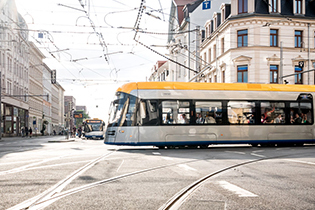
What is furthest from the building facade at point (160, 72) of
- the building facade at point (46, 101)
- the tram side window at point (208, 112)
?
the tram side window at point (208, 112)

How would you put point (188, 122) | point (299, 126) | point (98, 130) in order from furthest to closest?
point (98, 130)
point (299, 126)
point (188, 122)

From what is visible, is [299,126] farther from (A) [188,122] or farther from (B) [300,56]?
(B) [300,56]

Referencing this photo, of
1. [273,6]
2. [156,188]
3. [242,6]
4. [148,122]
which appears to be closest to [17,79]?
[242,6]

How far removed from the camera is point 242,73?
121ft

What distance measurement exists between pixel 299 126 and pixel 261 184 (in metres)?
15.3

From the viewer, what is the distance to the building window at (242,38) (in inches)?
1428

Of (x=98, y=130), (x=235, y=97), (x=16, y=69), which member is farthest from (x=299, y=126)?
(x=16, y=69)

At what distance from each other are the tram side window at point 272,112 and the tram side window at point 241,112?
545mm

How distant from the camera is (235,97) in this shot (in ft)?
68.9

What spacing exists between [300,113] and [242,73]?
50.1 ft

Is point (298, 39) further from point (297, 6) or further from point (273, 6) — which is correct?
point (273, 6)

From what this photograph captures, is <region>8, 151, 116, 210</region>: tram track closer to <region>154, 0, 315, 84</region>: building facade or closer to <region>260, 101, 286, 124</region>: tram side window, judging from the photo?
<region>260, 101, 286, 124</region>: tram side window

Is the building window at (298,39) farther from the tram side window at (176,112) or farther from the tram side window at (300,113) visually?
the tram side window at (176,112)

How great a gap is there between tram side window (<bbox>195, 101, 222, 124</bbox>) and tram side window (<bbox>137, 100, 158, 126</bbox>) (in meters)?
2.12
